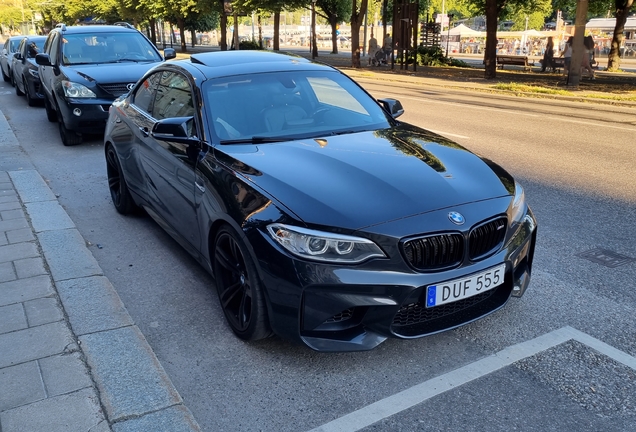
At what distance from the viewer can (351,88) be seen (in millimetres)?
5055

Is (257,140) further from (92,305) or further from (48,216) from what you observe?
(48,216)

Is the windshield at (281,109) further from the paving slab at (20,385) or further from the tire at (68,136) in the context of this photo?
the tire at (68,136)

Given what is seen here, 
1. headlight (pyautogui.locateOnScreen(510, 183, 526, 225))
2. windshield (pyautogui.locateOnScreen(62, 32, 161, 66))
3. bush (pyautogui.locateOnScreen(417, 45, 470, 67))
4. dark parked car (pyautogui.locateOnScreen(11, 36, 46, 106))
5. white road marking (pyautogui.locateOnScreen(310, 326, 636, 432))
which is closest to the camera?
white road marking (pyautogui.locateOnScreen(310, 326, 636, 432))

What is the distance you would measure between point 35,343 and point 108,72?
7082 mm

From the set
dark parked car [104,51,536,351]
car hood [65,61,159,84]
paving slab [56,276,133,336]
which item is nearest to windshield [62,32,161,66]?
car hood [65,61,159,84]

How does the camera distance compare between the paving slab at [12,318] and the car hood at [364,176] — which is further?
the paving slab at [12,318]

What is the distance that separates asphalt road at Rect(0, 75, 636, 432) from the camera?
9.63ft

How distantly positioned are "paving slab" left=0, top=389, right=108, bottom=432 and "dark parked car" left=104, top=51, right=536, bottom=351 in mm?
942

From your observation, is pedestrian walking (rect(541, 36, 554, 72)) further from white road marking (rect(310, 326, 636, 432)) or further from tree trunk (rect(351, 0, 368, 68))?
white road marking (rect(310, 326, 636, 432))

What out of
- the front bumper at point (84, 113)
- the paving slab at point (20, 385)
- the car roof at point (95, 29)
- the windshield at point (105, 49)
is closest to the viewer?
the paving slab at point (20, 385)

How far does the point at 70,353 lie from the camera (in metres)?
3.42

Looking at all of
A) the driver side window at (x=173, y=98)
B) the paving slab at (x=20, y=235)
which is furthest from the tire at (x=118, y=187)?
the driver side window at (x=173, y=98)

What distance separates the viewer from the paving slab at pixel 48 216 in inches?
222

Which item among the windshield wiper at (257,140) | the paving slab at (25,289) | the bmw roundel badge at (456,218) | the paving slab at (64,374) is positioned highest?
the windshield wiper at (257,140)
